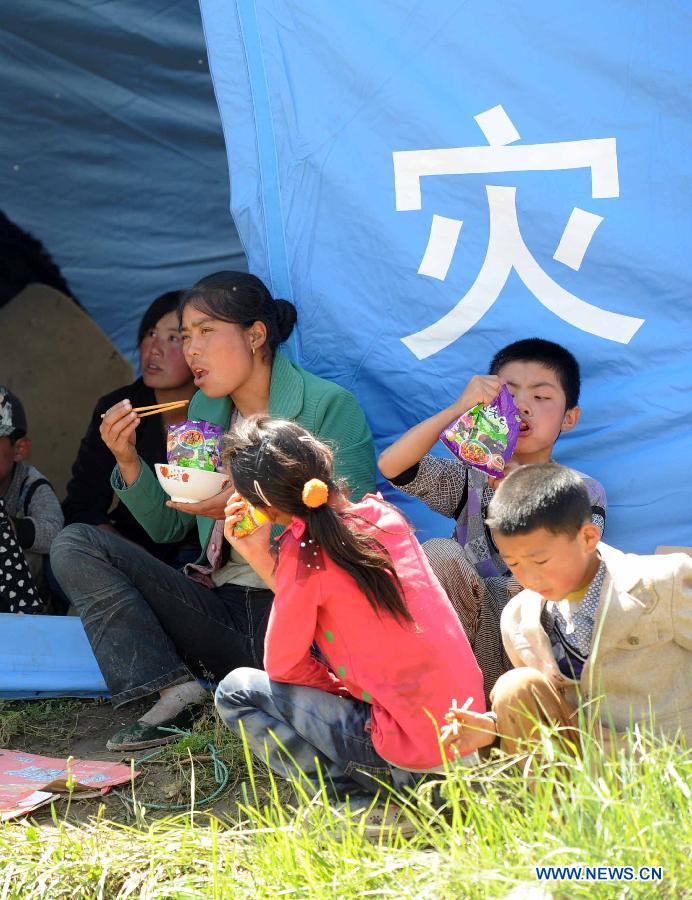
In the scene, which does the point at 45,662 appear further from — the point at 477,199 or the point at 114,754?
the point at 477,199

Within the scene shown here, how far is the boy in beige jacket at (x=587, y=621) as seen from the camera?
1742mm

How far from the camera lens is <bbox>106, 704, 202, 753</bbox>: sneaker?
2.34m

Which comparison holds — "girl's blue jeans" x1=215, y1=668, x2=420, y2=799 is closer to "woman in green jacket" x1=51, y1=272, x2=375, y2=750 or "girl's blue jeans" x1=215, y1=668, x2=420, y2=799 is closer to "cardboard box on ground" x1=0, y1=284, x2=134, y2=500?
"woman in green jacket" x1=51, y1=272, x2=375, y2=750

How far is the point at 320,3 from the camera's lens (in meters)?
2.59

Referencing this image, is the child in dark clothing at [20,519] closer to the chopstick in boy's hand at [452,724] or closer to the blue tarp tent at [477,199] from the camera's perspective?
the blue tarp tent at [477,199]

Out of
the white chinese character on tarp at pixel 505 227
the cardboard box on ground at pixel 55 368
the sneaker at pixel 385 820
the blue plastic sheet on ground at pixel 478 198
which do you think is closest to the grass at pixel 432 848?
the sneaker at pixel 385 820

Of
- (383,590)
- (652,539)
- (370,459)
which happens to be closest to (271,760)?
(383,590)

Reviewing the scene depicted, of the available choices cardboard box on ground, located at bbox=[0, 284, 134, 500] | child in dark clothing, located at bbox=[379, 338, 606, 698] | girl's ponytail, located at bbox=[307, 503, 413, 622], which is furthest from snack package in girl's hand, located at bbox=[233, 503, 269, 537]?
cardboard box on ground, located at bbox=[0, 284, 134, 500]

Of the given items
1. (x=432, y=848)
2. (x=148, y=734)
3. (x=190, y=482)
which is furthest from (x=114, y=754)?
(x=432, y=848)

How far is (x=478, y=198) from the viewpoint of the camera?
2535 mm

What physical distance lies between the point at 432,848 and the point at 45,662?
126 cm

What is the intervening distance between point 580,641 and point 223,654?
995 millimetres

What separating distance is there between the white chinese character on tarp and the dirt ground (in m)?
1.06

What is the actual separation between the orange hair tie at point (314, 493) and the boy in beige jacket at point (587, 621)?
0.28 m
